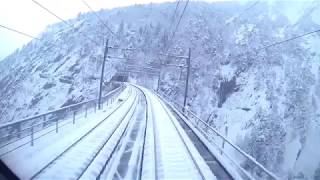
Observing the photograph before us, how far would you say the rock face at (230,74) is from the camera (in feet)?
169

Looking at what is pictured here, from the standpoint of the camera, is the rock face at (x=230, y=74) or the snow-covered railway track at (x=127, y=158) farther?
the rock face at (x=230, y=74)

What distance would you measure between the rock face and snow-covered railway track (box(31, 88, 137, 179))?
1587 cm

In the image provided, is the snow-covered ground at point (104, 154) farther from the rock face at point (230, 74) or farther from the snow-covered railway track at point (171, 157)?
the rock face at point (230, 74)

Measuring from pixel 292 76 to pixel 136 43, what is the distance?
69.4 metres

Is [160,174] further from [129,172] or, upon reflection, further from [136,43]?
[136,43]

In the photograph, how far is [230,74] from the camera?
228ft

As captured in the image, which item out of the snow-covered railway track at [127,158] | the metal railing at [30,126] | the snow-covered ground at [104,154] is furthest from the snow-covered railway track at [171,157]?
the metal railing at [30,126]

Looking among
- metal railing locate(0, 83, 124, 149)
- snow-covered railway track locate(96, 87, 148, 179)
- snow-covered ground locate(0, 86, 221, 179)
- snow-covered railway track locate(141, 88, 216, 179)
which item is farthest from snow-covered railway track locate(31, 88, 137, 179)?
snow-covered railway track locate(141, 88, 216, 179)

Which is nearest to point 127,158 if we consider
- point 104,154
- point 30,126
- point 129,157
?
point 129,157

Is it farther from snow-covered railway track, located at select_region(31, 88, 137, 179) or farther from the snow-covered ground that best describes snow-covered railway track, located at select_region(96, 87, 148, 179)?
snow-covered railway track, located at select_region(31, 88, 137, 179)

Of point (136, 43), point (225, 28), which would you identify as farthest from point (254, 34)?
point (136, 43)

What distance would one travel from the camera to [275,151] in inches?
1909

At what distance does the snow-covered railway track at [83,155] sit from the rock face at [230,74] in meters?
15.9

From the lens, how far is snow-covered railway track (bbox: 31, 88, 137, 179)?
917cm
